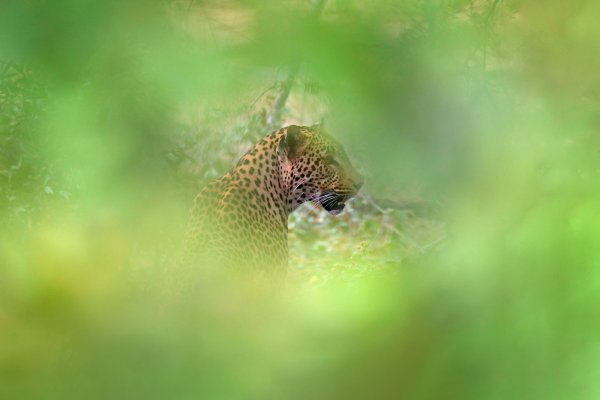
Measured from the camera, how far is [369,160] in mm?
158

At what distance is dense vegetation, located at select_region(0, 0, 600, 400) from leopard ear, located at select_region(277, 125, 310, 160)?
2.38 ft

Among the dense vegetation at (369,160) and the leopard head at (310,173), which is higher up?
the leopard head at (310,173)

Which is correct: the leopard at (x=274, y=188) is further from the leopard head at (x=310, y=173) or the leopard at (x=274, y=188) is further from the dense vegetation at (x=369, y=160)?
the dense vegetation at (x=369, y=160)

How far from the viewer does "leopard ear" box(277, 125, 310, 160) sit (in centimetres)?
92

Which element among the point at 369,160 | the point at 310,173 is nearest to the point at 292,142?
the point at 310,173

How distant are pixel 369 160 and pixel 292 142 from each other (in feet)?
2.69

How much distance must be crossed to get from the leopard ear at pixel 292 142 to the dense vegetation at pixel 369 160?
0.72 meters

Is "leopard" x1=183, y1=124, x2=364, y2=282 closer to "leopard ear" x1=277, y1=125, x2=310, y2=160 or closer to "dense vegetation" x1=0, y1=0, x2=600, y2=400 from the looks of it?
"leopard ear" x1=277, y1=125, x2=310, y2=160

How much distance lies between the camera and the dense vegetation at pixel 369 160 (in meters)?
0.08

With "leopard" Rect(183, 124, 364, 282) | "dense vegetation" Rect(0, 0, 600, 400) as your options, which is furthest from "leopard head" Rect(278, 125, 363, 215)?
"dense vegetation" Rect(0, 0, 600, 400)

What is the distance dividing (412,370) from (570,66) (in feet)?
0.31

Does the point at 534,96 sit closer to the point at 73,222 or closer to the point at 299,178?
the point at 73,222

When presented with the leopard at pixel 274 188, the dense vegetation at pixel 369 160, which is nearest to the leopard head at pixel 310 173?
the leopard at pixel 274 188

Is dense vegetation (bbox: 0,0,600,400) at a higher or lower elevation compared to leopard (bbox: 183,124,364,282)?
lower
